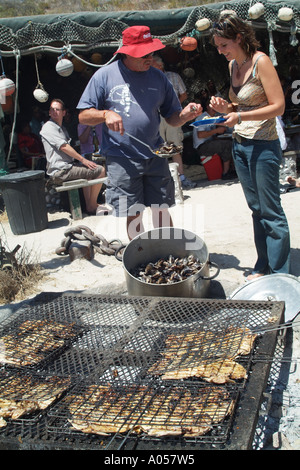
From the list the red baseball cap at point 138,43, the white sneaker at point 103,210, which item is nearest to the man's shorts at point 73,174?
the white sneaker at point 103,210

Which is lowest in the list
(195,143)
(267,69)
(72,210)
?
(72,210)

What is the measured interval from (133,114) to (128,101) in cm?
12

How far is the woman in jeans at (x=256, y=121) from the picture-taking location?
3459 mm

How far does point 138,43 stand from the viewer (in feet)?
12.8

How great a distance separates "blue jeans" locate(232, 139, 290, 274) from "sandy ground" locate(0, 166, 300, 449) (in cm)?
47

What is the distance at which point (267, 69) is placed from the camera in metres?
3.44

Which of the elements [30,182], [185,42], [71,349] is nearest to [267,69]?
[71,349]

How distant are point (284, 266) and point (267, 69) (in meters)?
1.59

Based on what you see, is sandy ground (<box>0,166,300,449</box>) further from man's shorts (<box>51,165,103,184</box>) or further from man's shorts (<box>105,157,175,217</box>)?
man's shorts (<box>105,157,175,217</box>)

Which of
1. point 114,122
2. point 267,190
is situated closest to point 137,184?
point 114,122

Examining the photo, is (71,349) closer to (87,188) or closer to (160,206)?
(160,206)

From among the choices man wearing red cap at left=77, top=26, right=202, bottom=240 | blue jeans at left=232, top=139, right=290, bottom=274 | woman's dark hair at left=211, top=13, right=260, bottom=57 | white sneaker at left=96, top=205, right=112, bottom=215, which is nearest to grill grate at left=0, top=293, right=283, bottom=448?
blue jeans at left=232, top=139, right=290, bottom=274

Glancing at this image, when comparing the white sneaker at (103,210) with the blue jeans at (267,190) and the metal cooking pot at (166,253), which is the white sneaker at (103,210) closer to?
the metal cooking pot at (166,253)

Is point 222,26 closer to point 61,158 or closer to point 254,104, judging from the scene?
point 254,104
